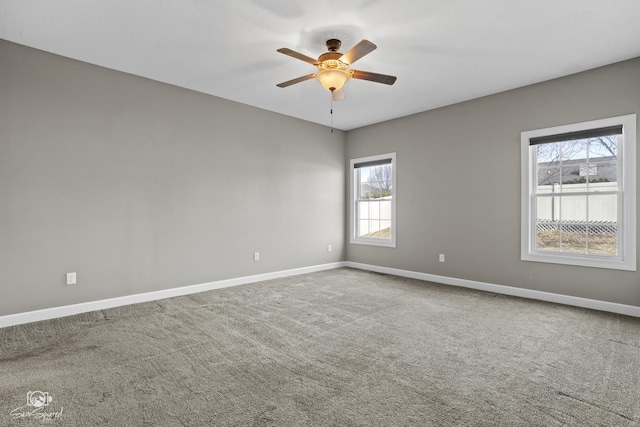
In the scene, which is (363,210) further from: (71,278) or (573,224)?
(71,278)

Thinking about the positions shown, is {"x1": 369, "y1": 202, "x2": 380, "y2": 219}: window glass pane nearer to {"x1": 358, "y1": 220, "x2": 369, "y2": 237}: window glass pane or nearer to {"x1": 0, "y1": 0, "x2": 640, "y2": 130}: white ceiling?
{"x1": 358, "y1": 220, "x2": 369, "y2": 237}: window glass pane

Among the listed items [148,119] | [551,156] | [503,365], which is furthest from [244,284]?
[551,156]

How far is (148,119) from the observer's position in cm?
404

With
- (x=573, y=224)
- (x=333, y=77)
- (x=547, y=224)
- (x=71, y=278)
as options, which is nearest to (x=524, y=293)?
(x=547, y=224)

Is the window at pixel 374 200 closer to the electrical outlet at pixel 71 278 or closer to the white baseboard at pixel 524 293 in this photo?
the white baseboard at pixel 524 293

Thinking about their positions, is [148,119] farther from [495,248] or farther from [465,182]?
[495,248]

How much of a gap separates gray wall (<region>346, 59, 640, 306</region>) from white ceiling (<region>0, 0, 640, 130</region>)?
11.5 inches

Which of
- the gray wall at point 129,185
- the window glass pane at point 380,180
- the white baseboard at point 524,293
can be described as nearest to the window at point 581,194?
the white baseboard at point 524,293

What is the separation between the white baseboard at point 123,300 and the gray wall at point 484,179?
2.23 metres

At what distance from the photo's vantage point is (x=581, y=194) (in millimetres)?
3877

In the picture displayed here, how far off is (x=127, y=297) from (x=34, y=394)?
1.93m

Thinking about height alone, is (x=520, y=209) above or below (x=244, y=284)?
above

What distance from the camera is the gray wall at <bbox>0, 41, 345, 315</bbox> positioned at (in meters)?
3.22

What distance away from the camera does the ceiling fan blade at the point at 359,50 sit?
2.56 metres
